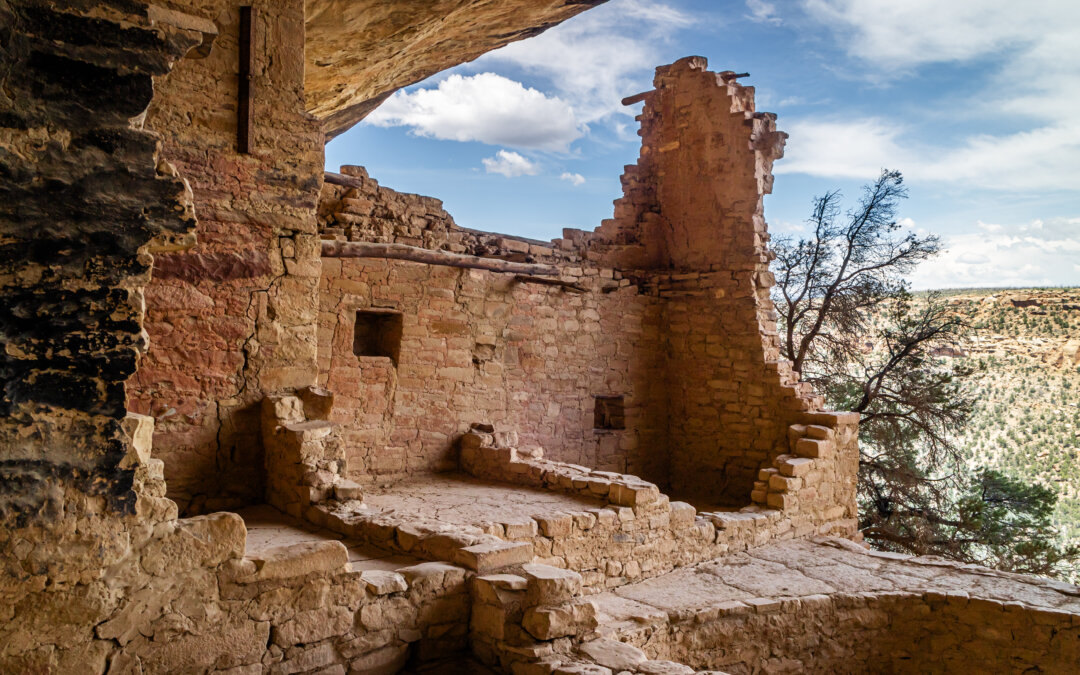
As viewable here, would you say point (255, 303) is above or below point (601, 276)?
below

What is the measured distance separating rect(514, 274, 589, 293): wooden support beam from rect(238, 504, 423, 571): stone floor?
3974 millimetres

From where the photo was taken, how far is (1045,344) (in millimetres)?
18656

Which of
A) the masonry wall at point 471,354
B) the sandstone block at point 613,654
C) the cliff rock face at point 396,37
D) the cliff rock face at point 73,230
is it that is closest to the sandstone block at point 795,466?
the masonry wall at point 471,354

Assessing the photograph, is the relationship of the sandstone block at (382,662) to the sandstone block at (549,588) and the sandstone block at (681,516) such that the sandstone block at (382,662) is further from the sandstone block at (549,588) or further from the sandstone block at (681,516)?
the sandstone block at (681,516)

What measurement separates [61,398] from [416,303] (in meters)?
5.27

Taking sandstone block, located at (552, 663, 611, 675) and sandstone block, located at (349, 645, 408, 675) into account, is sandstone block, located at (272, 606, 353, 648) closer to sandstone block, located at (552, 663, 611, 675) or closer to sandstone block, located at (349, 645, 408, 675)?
sandstone block, located at (349, 645, 408, 675)

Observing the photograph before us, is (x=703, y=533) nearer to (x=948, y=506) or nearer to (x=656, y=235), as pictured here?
(x=656, y=235)

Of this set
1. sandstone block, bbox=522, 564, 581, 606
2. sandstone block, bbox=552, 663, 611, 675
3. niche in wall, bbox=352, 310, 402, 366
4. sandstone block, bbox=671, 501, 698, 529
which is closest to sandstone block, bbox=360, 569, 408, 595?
sandstone block, bbox=522, 564, 581, 606

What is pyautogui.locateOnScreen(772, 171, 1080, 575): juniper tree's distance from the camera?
10.8 metres

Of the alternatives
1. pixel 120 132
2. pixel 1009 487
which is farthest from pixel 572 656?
pixel 1009 487

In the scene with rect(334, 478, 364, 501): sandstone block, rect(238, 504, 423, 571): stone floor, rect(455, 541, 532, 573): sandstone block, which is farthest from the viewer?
rect(334, 478, 364, 501): sandstone block

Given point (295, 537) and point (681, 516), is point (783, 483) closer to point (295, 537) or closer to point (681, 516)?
point (681, 516)

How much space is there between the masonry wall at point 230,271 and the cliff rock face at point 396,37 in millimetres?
876

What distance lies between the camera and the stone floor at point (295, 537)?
4.11 meters
